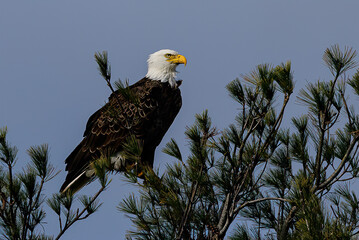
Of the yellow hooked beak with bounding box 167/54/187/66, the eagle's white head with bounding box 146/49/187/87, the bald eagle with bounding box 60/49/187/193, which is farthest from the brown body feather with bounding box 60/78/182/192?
the yellow hooked beak with bounding box 167/54/187/66

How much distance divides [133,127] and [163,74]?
906 mm

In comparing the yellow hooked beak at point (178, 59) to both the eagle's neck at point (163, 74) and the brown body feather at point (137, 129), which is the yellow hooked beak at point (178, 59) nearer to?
the eagle's neck at point (163, 74)

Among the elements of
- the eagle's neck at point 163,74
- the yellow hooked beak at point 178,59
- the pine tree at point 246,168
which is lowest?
the pine tree at point 246,168

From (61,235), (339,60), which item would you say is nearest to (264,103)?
(339,60)

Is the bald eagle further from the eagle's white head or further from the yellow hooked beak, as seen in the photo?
the yellow hooked beak

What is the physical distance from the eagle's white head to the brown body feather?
0.43 feet

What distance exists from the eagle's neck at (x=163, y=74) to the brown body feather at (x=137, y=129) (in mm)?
93

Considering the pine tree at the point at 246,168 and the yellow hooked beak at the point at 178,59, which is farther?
the yellow hooked beak at the point at 178,59

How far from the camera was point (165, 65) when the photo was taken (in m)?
6.51

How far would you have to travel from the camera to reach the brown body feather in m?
5.90

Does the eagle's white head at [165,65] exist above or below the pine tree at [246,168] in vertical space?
above

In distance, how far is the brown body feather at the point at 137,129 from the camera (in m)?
5.90

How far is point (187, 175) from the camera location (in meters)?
4.12

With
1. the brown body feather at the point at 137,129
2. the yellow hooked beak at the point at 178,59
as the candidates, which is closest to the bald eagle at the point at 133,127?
the brown body feather at the point at 137,129
